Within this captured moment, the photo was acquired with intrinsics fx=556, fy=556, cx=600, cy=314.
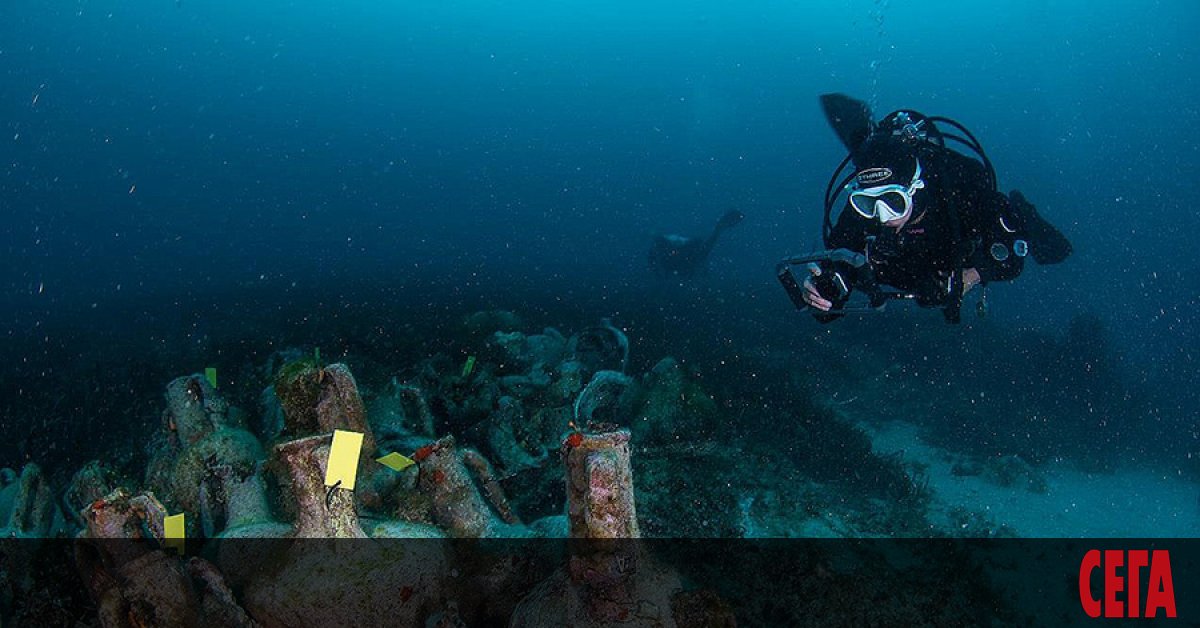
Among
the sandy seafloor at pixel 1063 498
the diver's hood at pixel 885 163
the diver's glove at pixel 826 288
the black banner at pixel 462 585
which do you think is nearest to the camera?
the black banner at pixel 462 585

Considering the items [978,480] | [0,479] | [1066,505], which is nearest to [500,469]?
[0,479]

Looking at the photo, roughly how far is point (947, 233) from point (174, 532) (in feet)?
17.4

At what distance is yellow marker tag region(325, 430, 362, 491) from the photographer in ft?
7.23

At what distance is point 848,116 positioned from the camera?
5.58 meters

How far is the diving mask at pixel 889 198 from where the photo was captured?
4.30 meters

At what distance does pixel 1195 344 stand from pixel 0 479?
32.0m

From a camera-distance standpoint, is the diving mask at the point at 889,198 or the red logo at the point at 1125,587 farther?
the red logo at the point at 1125,587

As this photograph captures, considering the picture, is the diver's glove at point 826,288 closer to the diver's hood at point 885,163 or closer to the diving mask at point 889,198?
the diving mask at point 889,198

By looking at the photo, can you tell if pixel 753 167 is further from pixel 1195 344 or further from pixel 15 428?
pixel 15 428

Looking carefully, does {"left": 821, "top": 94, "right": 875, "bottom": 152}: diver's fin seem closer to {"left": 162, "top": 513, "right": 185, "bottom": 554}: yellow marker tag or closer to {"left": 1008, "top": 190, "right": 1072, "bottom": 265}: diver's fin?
{"left": 1008, "top": 190, "right": 1072, "bottom": 265}: diver's fin

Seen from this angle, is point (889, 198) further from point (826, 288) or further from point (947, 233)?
point (826, 288)

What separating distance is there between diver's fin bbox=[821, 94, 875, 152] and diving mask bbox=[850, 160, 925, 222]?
94 centimetres

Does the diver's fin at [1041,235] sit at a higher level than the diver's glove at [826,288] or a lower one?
higher

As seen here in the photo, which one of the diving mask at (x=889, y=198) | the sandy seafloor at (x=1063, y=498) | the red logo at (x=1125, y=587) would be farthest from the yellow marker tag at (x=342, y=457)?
the sandy seafloor at (x=1063, y=498)
